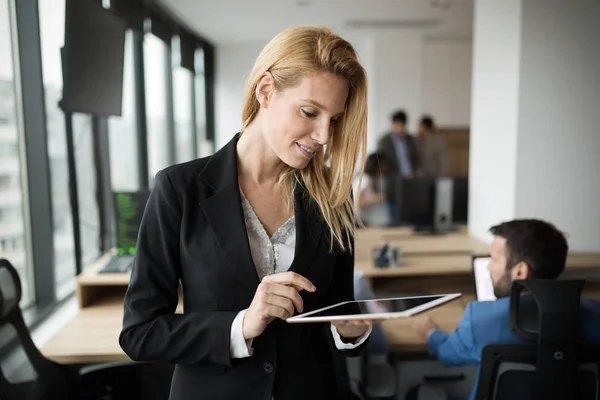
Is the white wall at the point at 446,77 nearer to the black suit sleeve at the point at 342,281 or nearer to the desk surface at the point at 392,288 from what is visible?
the desk surface at the point at 392,288

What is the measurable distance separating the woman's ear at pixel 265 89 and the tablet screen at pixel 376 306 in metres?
0.42

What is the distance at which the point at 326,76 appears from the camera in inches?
39.9

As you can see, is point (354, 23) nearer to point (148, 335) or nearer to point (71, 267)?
point (71, 267)

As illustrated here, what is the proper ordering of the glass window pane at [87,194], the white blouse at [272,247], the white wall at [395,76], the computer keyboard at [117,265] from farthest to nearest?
1. the white wall at [395,76]
2. the glass window pane at [87,194]
3. the computer keyboard at [117,265]
4. the white blouse at [272,247]

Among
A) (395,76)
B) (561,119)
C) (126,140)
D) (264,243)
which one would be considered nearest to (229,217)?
(264,243)

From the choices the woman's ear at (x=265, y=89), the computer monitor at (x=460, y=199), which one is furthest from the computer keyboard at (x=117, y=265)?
the computer monitor at (x=460, y=199)

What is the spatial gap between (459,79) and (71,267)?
6082mm

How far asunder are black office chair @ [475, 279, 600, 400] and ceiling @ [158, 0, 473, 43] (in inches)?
170

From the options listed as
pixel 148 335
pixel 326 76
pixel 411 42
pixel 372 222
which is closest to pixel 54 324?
pixel 148 335

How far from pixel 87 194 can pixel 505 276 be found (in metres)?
2.50

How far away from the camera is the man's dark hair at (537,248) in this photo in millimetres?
1790

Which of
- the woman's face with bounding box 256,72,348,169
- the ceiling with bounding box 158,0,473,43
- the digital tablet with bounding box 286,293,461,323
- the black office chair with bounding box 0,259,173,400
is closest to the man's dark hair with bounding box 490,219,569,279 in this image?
the digital tablet with bounding box 286,293,461,323

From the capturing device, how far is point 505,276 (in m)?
1.84

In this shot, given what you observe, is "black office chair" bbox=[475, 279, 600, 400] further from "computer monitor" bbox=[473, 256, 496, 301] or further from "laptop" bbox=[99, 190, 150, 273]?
"laptop" bbox=[99, 190, 150, 273]
